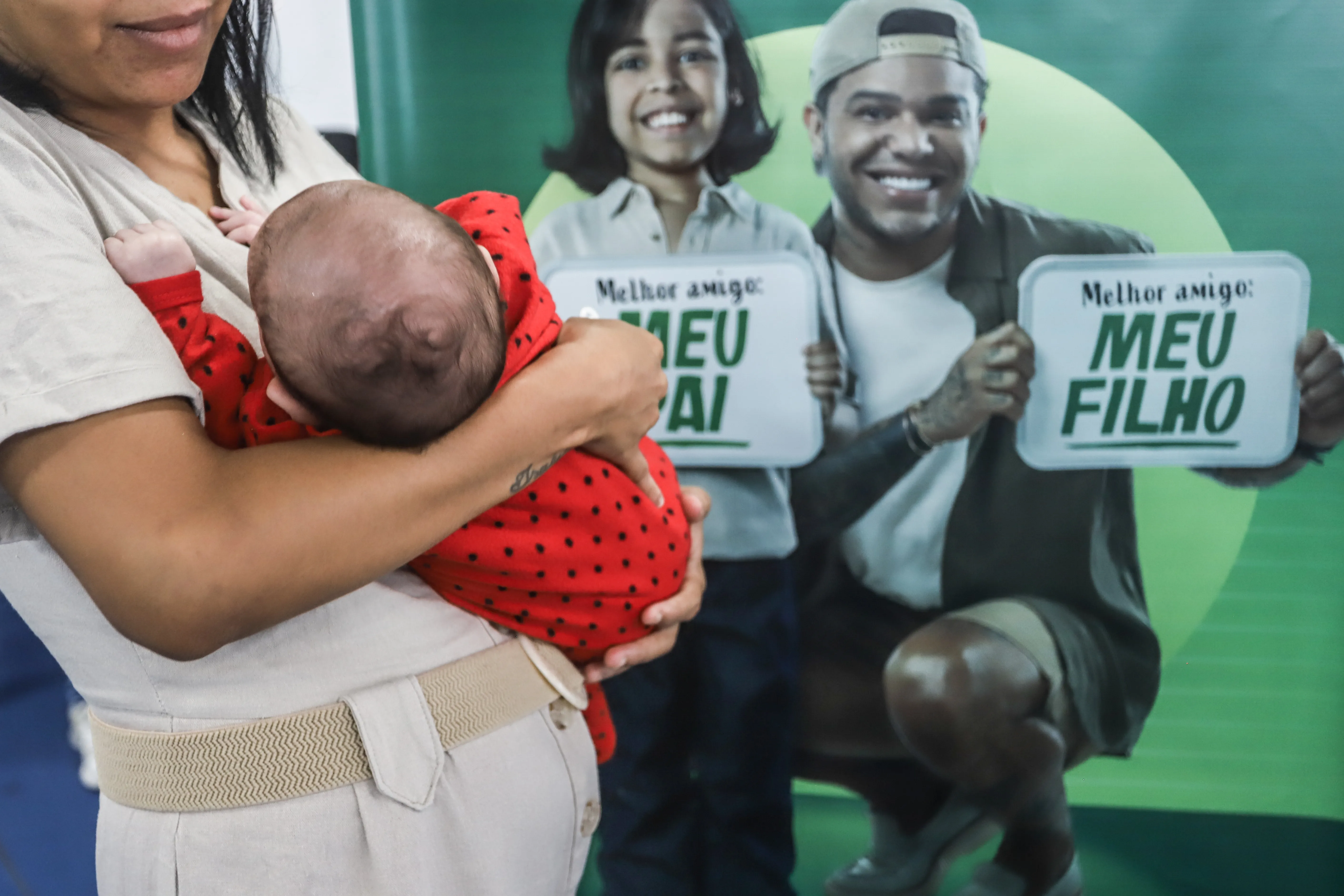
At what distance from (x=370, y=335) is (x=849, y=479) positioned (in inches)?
45.2

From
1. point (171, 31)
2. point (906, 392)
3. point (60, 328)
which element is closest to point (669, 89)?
point (906, 392)

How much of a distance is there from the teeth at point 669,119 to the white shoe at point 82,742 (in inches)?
54.4

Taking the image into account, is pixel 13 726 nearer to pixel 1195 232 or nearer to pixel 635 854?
pixel 635 854

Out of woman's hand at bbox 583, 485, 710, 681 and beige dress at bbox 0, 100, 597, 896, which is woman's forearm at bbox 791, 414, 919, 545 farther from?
beige dress at bbox 0, 100, 597, 896

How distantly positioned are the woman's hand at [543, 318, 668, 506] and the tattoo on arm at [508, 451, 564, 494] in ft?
0.11

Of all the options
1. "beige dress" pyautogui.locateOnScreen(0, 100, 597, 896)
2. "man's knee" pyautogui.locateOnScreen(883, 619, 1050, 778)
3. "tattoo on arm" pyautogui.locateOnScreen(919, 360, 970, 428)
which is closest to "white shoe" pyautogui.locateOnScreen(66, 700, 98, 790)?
"beige dress" pyautogui.locateOnScreen(0, 100, 597, 896)

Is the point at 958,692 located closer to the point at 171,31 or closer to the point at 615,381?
the point at 615,381

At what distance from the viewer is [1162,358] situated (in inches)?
60.9

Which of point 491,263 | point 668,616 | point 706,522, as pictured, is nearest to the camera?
point 491,263

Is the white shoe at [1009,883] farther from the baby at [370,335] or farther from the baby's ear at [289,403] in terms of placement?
the baby's ear at [289,403]

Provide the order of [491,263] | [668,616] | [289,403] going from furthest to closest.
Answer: [668,616] < [491,263] < [289,403]

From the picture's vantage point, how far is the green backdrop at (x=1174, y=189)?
1.48m

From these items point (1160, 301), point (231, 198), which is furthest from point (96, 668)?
point (1160, 301)

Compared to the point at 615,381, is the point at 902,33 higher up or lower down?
higher up
